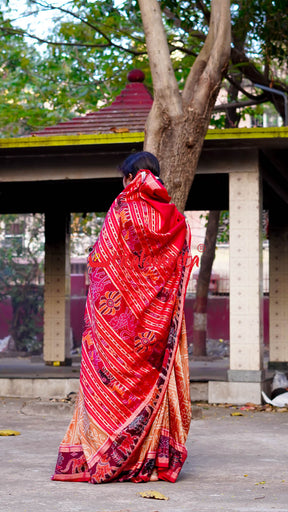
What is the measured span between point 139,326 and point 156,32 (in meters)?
4.28

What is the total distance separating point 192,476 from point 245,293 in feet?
16.3

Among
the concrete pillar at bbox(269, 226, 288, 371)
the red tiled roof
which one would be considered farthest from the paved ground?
the concrete pillar at bbox(269, 226, 288, 371)

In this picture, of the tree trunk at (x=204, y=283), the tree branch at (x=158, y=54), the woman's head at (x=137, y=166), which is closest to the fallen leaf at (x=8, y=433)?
the woman's head at (x=137, y=166)

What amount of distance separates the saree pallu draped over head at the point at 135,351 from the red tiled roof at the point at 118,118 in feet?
19.9

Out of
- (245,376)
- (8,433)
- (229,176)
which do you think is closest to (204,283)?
(229,176)

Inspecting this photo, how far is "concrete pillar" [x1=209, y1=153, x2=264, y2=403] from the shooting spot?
393 inches

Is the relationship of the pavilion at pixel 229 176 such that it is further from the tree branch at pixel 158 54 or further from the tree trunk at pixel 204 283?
the tree trunk at pixel 204 283

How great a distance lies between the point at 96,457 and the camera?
5.02m

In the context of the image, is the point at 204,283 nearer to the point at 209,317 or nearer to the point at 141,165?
the point at 209,317

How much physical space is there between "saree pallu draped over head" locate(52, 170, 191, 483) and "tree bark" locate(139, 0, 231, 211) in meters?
3.07

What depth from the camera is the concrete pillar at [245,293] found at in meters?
9.98

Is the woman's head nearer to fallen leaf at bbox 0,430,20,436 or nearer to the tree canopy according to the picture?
fallen leaf at bbox 0,430,20,436

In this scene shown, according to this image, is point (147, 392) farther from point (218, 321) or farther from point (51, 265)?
point (218, 321)

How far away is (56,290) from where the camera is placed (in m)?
14.7
